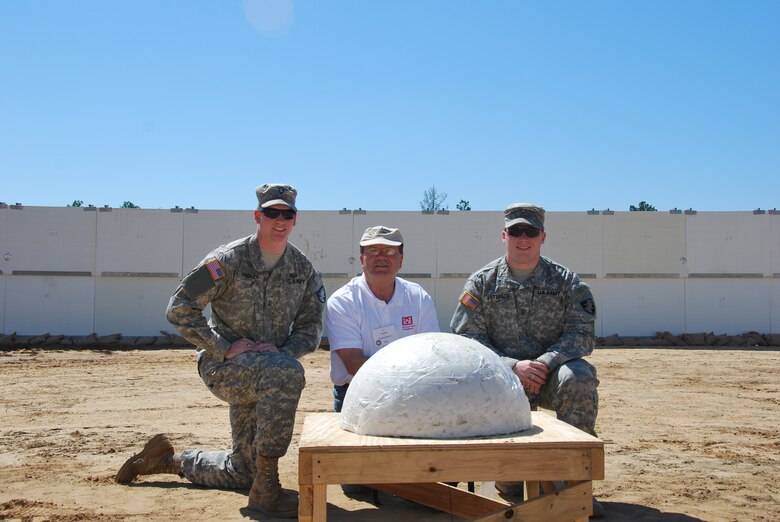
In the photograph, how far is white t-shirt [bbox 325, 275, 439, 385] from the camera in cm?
437

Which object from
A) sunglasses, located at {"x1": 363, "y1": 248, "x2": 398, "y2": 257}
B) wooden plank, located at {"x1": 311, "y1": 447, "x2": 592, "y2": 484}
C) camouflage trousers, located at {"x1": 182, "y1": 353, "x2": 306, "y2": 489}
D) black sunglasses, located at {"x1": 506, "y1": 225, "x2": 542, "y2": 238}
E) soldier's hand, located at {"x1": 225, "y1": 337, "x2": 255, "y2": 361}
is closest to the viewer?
wooden plank, located at {"x1": 311, "y1": 447, "x2": 592, "y2": 484}

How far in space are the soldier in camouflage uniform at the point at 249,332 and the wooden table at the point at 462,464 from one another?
1.16 metres

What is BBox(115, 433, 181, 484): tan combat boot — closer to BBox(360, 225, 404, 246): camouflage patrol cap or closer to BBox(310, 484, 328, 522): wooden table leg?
BBox(360, 225, 404, 246): camouflage patrol cap

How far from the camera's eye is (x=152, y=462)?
14.3 feet

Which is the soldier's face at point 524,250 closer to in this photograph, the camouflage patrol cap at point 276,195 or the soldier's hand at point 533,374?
the soldier's hand at point 533,374

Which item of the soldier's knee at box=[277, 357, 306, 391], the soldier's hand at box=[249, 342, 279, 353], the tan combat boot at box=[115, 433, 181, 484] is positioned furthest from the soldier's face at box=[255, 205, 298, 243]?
the tan combat boot at box=[115, 433, 181, 484]

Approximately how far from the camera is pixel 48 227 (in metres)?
15.7

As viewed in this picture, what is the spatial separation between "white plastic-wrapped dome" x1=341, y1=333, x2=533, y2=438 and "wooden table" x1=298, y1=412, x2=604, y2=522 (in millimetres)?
58

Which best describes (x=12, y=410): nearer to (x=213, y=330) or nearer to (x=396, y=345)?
(x=213, y=330)

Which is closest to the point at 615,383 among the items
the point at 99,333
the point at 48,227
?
the point at 99,333

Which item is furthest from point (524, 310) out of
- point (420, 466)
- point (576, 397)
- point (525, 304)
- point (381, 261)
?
point (420, 466)

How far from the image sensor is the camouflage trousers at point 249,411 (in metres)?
3.79

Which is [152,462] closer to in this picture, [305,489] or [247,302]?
[247,302]

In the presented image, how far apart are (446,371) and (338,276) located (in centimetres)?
1317
